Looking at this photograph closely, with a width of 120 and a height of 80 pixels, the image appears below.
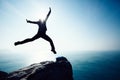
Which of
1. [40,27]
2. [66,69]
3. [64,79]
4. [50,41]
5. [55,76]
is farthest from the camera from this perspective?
[66,69]

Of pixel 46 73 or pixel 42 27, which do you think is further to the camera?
pixel 46 73

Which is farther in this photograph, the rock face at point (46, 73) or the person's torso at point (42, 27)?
the rock face at point (46, 73)

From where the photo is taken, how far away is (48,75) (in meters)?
12.8

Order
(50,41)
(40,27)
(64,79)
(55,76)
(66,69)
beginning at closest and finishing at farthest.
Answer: (40,27), (50,41), (55,76), (64,79), (66,69)

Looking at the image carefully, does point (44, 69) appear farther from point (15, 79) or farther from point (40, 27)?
point (40, 27)

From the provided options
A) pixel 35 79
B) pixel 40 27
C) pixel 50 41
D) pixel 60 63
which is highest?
pixel 40 27

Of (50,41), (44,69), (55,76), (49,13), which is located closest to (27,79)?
(44,69)

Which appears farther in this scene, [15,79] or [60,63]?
[60,63]

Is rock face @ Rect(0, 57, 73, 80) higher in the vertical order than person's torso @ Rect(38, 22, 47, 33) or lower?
lower

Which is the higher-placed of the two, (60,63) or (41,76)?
(60,63)

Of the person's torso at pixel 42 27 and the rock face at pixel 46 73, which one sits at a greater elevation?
the person's torso at pixel 42 27

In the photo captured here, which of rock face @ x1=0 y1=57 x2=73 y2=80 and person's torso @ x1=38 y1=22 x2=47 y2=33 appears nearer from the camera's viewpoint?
person's torso @ x1=38 y1=22 x2=47 y2=33

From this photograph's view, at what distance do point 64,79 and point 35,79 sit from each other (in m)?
4.24

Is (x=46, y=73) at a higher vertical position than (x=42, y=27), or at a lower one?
lower
